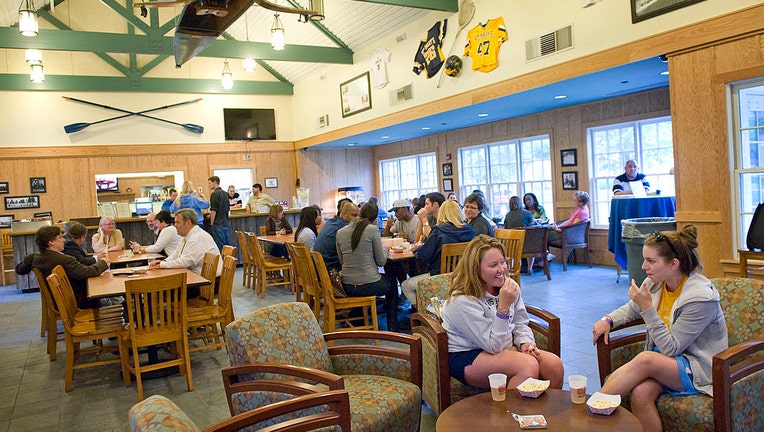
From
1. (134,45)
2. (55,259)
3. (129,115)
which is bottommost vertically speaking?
(55,259)

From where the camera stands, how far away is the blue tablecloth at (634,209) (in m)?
6.86

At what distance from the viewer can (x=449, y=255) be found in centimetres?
503

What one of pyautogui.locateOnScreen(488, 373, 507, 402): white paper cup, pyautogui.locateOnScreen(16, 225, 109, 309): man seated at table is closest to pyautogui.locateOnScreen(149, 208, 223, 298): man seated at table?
pyautogui.locateOnScreen(16, 225, 109, 309): man seated at table

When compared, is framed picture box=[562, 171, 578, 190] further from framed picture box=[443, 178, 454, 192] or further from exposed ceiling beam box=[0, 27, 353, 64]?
exposed ceiling beam box=[0, 27, 353, 64]

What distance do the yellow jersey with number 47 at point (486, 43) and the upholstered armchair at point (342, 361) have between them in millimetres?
5488

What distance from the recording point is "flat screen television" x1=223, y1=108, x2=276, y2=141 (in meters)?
14.0

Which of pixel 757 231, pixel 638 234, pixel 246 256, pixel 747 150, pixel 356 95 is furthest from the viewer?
pixel 356 95

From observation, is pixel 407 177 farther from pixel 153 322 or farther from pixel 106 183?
pixel 153 322

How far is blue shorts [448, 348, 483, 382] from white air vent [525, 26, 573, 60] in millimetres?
4832

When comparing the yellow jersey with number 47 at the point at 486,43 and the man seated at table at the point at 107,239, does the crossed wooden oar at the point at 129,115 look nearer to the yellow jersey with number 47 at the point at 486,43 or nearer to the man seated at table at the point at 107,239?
the man seated at table at the point at 107,239

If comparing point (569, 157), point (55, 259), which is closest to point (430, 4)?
point (569, 157)

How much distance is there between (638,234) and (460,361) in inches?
160

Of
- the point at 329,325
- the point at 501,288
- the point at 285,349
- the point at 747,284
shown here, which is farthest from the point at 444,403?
the point at 329,325

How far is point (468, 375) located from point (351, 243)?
2.36 m
